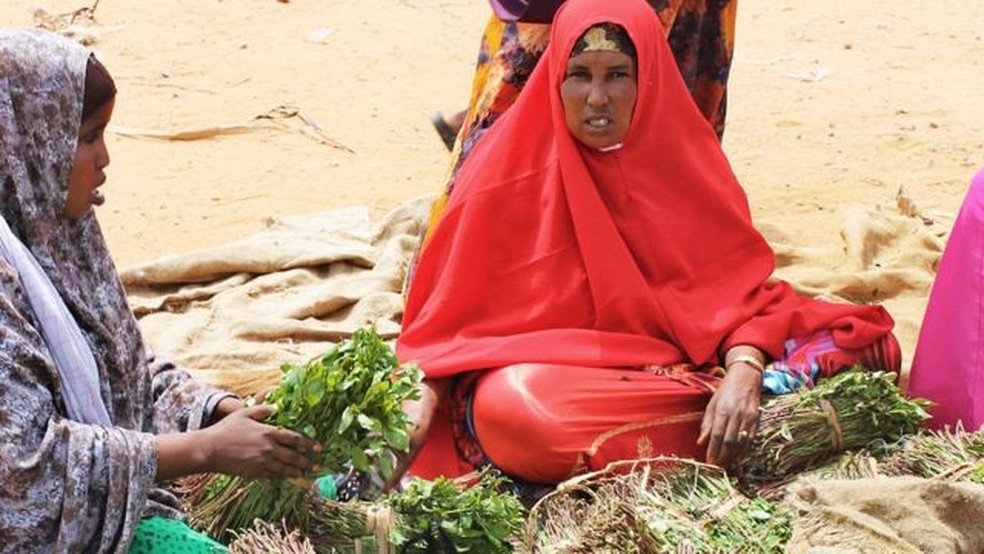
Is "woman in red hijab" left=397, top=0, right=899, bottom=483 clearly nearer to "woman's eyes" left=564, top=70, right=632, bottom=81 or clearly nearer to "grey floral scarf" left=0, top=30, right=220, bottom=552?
"woman's eyes" left=564, top=70, right=632, bottom=81

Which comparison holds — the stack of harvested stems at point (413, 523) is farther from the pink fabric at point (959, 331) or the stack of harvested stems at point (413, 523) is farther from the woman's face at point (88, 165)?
the pink fabric at point (959, 331)

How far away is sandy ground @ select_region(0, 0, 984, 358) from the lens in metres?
7.69

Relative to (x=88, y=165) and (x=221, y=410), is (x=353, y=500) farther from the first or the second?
(x=88, y=165)

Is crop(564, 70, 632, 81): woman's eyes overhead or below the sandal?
overhead

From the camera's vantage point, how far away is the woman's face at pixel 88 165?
3.57 m

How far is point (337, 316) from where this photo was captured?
6.23 m

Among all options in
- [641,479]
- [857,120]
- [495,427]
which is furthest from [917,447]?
[857,120]

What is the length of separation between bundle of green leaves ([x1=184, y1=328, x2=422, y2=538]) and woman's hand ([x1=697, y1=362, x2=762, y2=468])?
0.97 m

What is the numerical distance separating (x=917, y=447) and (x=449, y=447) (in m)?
1.25

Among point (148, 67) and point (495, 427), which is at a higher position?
point (495, 427)

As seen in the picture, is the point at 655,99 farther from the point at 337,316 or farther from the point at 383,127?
the point at 383,127

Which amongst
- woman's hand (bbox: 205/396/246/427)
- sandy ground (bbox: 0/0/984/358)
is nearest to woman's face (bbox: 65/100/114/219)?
woman's hand (bbox: 205/396/246/427)

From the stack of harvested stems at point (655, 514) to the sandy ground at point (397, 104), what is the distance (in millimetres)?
1862

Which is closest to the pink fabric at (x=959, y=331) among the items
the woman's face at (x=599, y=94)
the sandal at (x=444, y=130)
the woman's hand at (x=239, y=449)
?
the woman's face at (x=599, y=94)
